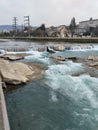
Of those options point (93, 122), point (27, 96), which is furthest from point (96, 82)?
point (93, 122)

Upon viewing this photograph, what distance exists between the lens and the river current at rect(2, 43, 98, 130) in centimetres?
974

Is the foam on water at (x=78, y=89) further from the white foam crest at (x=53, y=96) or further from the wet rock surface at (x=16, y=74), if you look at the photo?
the wet rock surface at (x=16, y=74)

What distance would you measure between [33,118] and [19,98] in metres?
2.89

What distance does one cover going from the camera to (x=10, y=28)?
388 ft

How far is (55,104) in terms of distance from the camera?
38.9 ft

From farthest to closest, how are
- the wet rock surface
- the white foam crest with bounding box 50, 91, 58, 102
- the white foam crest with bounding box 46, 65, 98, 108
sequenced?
1. the wet rock surface
2. the white foam crest with bounding box 46, 65, 98, 108
3. the white foam crest with bounding box 50, 91, 58, 102

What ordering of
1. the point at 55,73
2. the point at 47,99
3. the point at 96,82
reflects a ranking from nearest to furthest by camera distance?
the point at 47,99, the point at 96,82, the point at 55,73

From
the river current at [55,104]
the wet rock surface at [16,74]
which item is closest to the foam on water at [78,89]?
the river current at [55,104]

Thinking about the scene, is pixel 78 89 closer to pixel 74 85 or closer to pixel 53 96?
pixel 74 85

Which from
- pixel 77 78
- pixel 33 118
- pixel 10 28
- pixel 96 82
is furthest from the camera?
pixel 10 28

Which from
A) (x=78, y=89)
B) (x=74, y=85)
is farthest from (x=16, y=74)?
(x=78, y=89)

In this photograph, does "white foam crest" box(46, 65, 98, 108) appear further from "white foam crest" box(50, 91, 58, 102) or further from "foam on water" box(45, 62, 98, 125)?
"white foam crest" box(50, 91, 58, 102)

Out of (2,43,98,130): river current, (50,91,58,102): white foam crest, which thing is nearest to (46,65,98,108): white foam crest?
(2,43,98,130): river current

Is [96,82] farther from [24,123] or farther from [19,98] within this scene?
[24,123]
